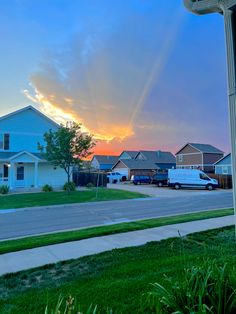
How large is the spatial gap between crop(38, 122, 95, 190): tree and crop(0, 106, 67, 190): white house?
535cm

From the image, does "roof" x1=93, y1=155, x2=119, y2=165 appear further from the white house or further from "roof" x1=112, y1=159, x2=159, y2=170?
the white house

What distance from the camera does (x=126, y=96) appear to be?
1722 centimetres

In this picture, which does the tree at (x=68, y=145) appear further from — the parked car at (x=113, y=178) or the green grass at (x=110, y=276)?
the parked car at (x=113, y=178)

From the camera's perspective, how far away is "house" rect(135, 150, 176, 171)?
2628 inches

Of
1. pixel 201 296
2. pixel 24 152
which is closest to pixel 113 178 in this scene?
pixel 24 152

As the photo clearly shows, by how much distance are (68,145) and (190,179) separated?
18298 mm

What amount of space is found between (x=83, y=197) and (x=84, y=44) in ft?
41.9

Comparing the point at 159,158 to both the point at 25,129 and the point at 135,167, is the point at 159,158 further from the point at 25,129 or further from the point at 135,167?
the point at 25,129

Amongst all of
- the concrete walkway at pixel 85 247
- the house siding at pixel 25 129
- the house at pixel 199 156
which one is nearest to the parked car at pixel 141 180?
the house at pixel 199 156

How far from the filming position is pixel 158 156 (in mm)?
68875

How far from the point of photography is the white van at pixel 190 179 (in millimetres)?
36000

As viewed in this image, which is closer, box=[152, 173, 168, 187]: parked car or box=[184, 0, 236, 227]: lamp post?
box=[184, 0, 236, 227]: lamp post

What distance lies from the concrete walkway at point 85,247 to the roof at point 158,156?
57709 millimetres

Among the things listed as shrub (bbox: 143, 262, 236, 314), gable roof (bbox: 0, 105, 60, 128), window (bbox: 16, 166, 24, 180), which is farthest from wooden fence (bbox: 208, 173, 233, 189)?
shrub (bbox: 143, 262, 236, 314)
